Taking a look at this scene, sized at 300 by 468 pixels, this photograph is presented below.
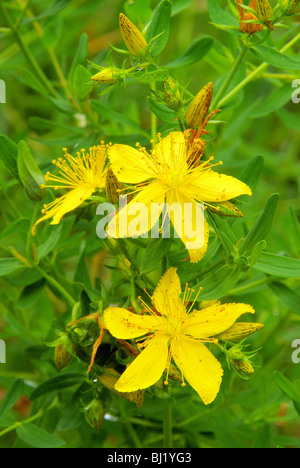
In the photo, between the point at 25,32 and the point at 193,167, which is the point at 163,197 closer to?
the point at 193,167

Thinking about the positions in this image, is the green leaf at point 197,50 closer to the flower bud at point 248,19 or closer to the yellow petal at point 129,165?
the flower bud at point 248,19

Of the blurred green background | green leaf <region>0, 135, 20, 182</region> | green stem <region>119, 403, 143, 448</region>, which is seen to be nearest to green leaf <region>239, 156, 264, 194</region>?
the blurred green background

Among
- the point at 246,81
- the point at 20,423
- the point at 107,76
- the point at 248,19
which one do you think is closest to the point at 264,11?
the point at 248,19

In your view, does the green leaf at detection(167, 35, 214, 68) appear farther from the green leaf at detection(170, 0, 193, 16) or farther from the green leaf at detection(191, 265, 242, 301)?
the green leaf at detection(191, 265, 242, 301)

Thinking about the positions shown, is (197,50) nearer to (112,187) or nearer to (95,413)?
(112,187)

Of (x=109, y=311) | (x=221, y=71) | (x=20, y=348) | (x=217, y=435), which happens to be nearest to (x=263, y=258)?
(x=109, y=311)

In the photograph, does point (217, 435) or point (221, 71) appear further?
point (221, 71)
